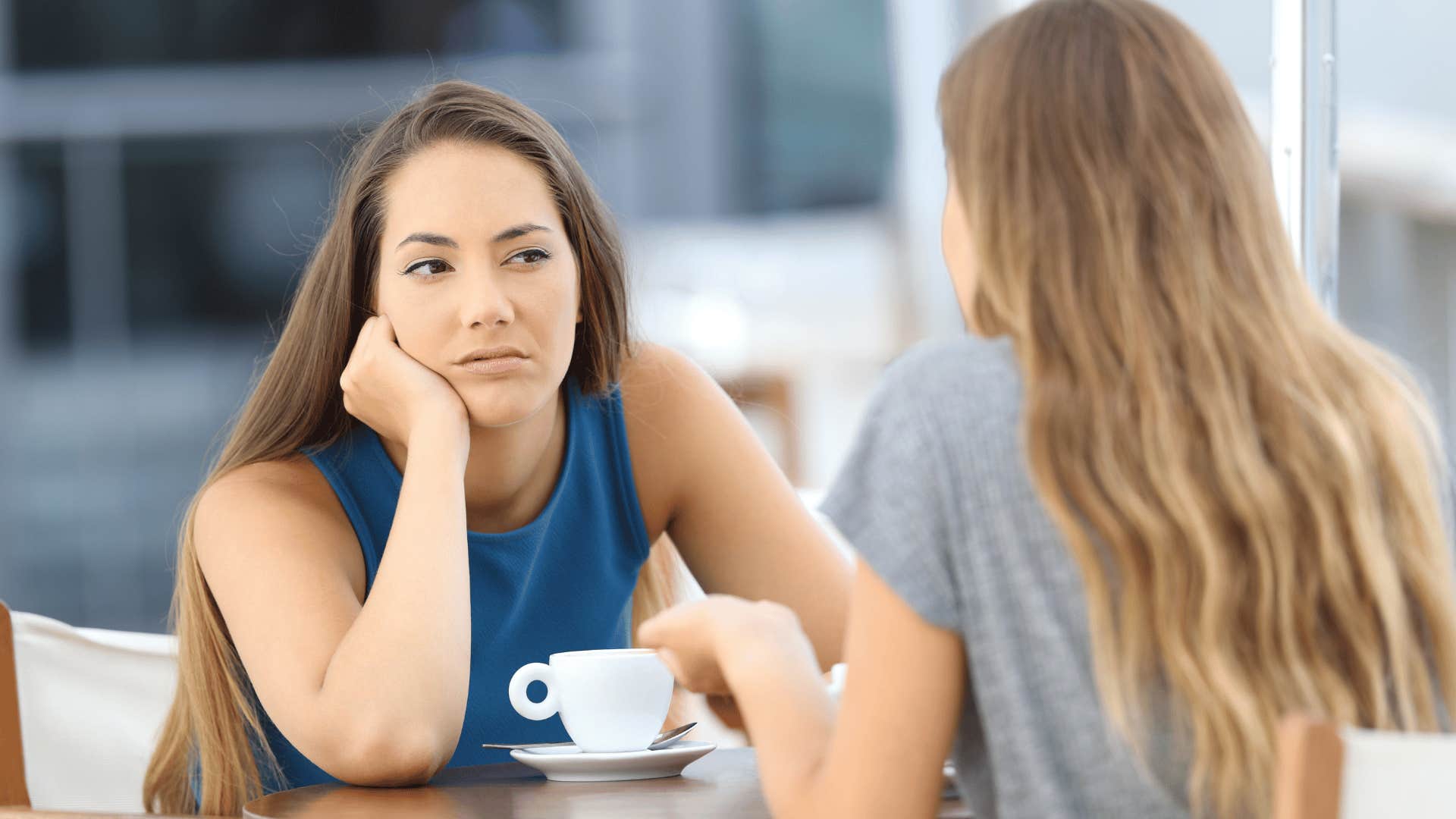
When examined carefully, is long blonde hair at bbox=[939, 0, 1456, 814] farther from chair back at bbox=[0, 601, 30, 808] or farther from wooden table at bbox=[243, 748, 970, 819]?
chair back at bbox=[0, 601, 30, 808]

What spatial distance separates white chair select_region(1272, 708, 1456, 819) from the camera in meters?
0.75

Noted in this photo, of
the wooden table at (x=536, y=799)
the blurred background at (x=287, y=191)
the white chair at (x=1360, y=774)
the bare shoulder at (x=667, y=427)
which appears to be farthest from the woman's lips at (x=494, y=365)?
the blurred background at (x=287, y=191)

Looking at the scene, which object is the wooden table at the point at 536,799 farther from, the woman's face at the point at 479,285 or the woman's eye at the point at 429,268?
the woman's eye at the point at 429,268

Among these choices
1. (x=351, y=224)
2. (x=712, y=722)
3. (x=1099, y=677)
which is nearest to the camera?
(x=1099, y=677)

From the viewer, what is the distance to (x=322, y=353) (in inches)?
67.6

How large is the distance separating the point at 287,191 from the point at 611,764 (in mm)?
6791

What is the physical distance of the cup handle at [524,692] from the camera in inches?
51.7

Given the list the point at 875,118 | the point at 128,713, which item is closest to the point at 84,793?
the point at 128,713

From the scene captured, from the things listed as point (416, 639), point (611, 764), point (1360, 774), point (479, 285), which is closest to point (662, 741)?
point (611, 764)

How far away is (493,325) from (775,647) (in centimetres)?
64

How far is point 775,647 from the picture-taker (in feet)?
3.47

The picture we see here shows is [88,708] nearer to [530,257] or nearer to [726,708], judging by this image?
[530,257]

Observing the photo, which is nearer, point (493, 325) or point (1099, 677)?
point (1099, 677)

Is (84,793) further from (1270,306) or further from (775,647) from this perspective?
(1270,306)
